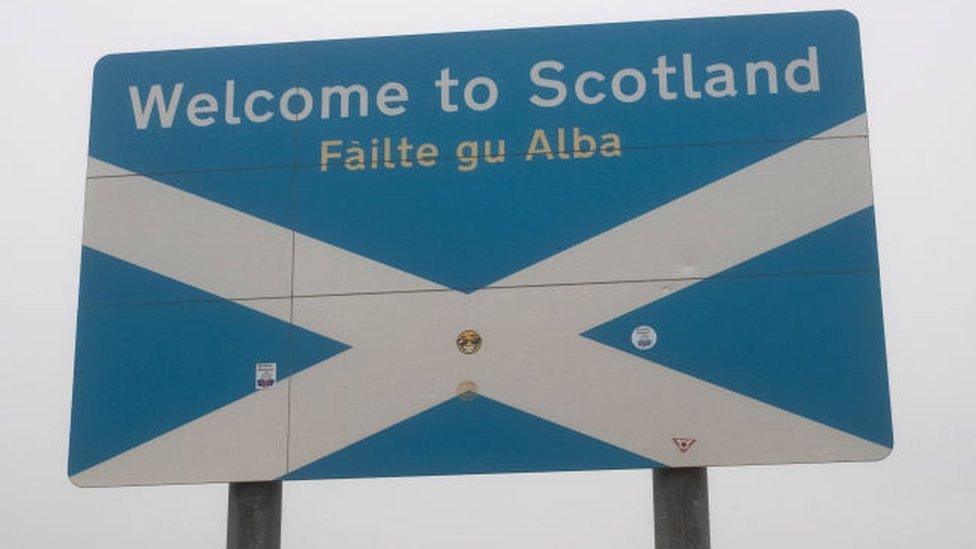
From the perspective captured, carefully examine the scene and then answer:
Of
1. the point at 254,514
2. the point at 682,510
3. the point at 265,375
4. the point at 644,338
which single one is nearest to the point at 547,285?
the point at 644,338

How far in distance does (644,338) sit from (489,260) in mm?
669

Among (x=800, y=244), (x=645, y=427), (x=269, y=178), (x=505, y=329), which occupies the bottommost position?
(x=645, y=427)

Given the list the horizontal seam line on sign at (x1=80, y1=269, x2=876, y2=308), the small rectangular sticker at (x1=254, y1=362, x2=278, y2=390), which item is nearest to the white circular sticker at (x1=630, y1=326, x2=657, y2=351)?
the horizontal seam line on sign at (x1=80, y1=269, x2=876, y2=308)

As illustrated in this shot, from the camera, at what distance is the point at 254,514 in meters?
5.02

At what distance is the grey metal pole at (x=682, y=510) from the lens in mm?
4801

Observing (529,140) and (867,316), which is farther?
(529,140)

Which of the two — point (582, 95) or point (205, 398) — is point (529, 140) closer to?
point (582, 95)

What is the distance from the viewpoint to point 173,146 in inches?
213

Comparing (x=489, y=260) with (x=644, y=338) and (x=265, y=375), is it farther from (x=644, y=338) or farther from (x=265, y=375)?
(x=265, y=375)

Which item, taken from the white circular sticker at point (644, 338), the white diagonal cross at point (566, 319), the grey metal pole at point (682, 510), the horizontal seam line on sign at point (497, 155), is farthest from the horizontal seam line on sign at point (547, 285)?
the grey metal pole at point (682, 510)

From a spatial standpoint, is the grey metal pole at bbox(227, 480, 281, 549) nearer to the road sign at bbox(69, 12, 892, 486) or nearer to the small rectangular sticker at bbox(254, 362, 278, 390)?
the road sign at bbox(69, 12, 892, 486)

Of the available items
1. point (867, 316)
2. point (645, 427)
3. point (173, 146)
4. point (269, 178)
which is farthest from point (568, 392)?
point (173, 146)

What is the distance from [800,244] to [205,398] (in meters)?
2.36

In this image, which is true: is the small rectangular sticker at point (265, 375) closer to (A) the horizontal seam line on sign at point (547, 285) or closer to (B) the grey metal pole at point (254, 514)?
(A) the horizontal seam line on sign at point (547, 285)
